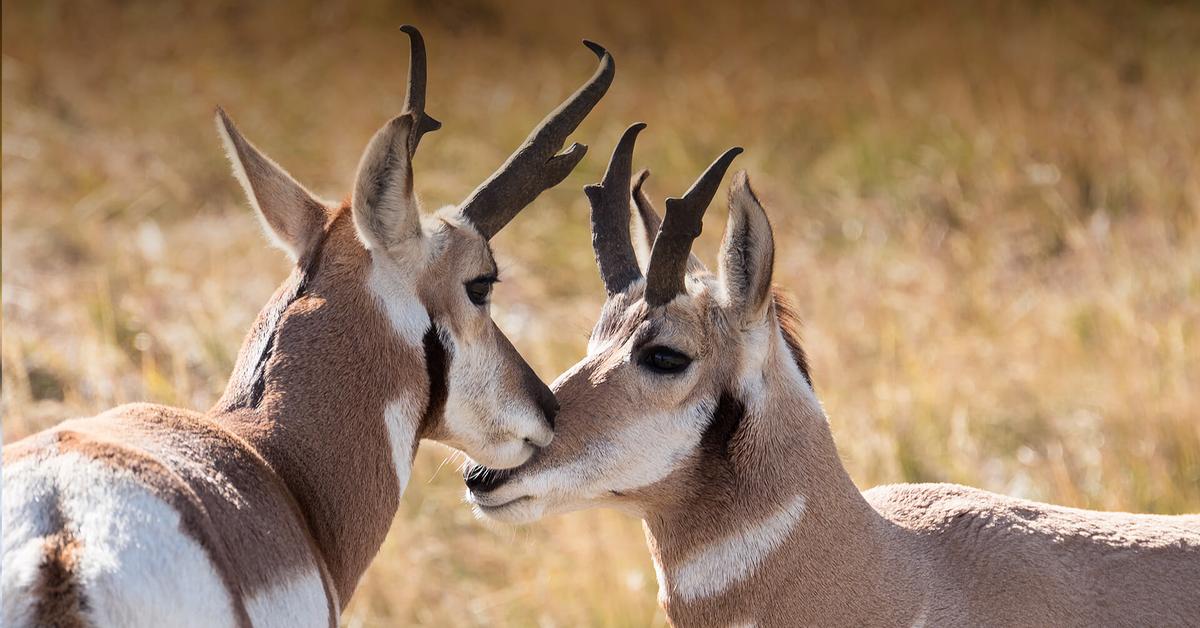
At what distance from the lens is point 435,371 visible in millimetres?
4422

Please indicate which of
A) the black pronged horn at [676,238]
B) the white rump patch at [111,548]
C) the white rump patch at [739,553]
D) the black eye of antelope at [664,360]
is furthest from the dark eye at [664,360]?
the white rump patch at [111,548]

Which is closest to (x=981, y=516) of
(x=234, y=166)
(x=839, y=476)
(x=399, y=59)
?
(x=839, y=476)

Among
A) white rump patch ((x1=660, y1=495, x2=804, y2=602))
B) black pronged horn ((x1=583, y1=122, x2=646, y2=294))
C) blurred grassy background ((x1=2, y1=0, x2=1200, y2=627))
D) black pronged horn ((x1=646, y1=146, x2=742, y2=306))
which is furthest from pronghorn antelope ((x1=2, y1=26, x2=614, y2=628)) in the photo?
blurred grassy background ((x1=2, y1=0, x2=1200, y2=627))

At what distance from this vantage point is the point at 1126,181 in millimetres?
12328

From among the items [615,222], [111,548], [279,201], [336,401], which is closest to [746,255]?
[615,222]

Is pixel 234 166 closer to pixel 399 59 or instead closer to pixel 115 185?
pixel 115 185

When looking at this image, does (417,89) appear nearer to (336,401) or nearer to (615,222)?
(615,222)

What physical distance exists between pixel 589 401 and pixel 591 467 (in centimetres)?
20

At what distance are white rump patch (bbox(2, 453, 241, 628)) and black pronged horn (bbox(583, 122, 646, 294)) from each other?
6.04ft

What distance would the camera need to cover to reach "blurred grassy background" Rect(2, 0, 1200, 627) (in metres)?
8.12

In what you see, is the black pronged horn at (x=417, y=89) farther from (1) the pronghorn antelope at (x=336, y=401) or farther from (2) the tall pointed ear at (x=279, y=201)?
(2) the tall pointed ear at (x=279, y=201)

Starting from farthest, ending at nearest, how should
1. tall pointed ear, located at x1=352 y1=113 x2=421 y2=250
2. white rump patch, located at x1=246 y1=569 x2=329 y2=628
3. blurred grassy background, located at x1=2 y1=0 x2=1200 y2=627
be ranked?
blurred grassy background, located at x1=2 y1=0 x2=1200 y2=627
tall pointed ear, located at x1=352 y1=113 x2=421 y2=250
white rump patch, located at x1=246 y1=569 x2=329 y2=628

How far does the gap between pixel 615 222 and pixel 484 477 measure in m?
0.97

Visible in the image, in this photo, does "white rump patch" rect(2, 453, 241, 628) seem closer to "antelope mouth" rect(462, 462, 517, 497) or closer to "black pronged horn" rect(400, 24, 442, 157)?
"antelope mouth" rect(462, 462, 517, 497)
